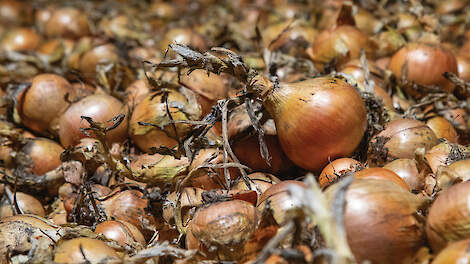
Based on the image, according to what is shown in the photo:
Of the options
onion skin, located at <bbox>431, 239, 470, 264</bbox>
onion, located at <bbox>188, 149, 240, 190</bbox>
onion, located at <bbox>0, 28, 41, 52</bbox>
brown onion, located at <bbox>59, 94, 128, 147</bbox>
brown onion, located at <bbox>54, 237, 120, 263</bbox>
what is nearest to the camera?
onion skin, located at <bbox>431, 239, 470, 264</bbox>

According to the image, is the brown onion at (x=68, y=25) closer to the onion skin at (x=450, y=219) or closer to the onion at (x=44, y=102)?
the onion at (x=44, y=102)

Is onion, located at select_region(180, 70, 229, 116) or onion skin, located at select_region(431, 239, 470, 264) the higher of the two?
onion skin, located at select_region(431, 239, 470, 264)

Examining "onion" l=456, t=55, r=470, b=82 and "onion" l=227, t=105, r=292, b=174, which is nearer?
"onion" l=227, t=105, r=292, b=174

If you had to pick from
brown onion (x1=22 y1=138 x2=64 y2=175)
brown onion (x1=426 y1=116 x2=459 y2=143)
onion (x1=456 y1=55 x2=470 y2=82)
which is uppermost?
onion (x1=456 y1=55 x2=470 y2=82)

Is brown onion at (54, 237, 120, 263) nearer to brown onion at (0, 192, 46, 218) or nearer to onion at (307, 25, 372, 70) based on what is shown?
brown onion at (0, 192, 46, 218)

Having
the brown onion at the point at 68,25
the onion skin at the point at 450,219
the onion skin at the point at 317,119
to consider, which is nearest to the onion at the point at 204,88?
the onion skin at the point at 317,119

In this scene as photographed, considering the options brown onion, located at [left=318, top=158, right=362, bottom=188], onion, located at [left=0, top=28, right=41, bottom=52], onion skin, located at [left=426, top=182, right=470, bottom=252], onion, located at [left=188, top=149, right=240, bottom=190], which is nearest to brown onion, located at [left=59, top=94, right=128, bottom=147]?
onion, located at [left=188, top=149, right=240, bottom=190]

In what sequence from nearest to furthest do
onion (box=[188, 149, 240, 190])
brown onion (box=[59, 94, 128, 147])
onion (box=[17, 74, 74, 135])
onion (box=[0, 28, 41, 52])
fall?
onion (box=[188, 149, 240, 190]) → brown onion (box=[59, 94, 128, 147]) → onion (box=[17, 74, 74, 135]) → onion (box=[0, 28, 41, 52])
